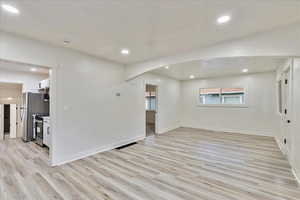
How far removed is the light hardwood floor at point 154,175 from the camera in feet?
7.38

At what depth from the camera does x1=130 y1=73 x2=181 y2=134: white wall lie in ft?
18.9

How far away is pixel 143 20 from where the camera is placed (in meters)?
2.30

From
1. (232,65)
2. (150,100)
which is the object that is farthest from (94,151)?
(150,100)

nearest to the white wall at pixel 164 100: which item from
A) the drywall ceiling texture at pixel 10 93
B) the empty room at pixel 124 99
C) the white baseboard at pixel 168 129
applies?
the white baseboard at pixel 168 129

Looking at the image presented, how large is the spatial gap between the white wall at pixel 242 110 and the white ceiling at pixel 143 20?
435 cm

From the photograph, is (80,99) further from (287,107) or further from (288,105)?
(287,107)

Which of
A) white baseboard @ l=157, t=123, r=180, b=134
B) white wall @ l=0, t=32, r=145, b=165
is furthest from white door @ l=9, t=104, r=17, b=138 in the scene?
→ white baseboard @ l=157, t=123, r=180, b=134

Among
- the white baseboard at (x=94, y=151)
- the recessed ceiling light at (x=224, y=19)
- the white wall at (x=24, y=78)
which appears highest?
the recessed ceiling light at (x=224, y=19)

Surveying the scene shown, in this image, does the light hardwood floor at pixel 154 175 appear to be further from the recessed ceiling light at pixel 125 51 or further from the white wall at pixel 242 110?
the recessed ceiling light at pixel 125 51

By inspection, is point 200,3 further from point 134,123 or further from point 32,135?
point 32,135

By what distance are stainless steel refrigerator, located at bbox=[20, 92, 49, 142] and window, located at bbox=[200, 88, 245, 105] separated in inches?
270

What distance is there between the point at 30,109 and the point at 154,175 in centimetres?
489

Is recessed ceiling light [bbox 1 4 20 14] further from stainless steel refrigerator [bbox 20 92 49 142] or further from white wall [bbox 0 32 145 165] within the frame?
stainless steel refrigerator [bbox 20 92 49 142]

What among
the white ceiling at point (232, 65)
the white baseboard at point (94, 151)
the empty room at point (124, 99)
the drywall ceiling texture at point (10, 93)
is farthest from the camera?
the drywall ceiling texture at point (10, 93)
